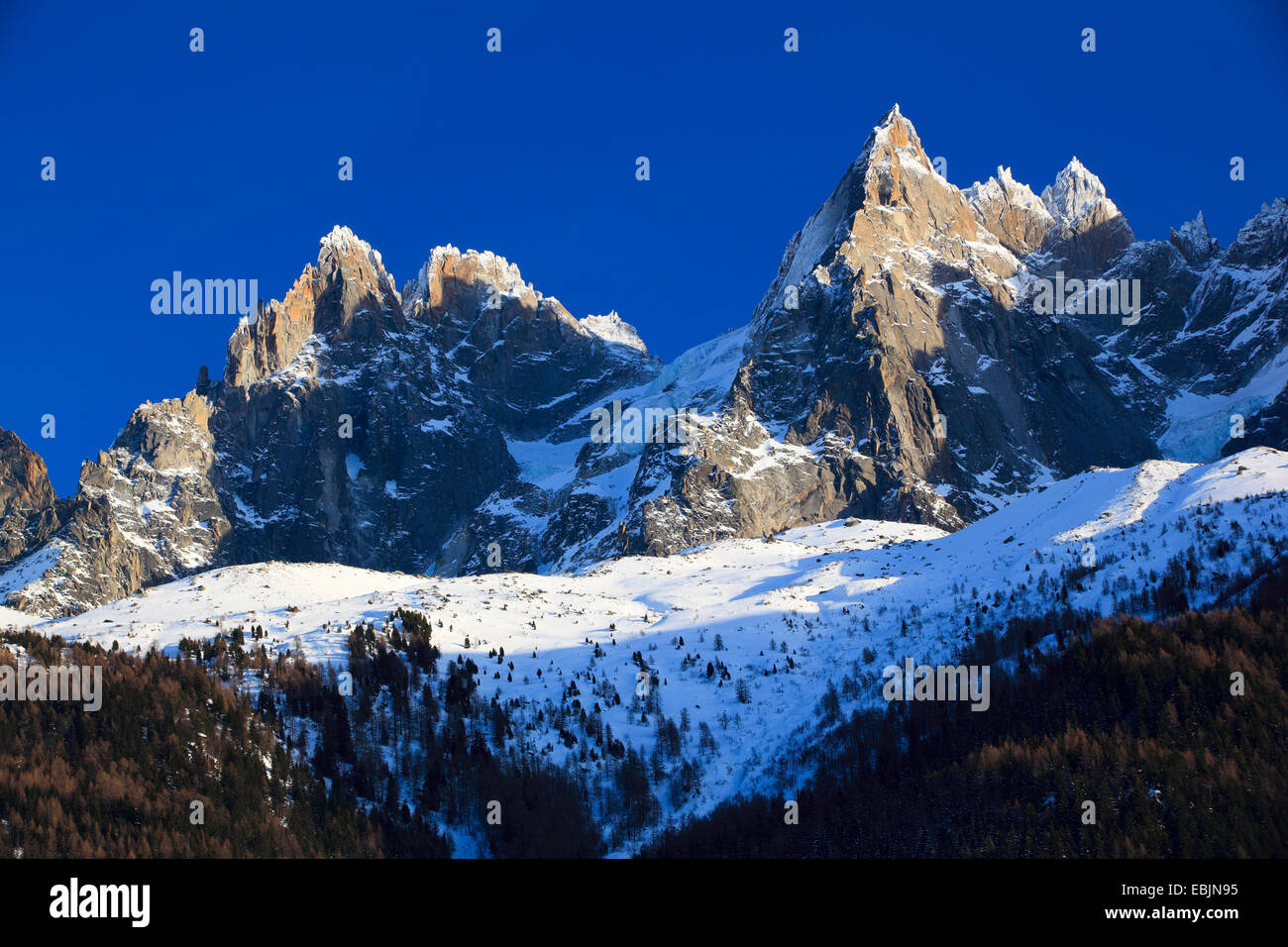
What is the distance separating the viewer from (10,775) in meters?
70.9

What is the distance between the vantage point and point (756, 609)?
385 ft

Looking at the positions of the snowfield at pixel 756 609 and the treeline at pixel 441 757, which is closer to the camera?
the treeline at pixel 441 757

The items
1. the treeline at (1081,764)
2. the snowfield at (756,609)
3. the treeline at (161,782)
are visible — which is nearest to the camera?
the treeline at (1081,764)

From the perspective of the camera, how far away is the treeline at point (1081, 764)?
6444 centimetres

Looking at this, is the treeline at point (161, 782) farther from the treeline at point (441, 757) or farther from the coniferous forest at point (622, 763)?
the treeline at point (441, 757)

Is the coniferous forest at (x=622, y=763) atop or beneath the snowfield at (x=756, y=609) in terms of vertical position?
beneath

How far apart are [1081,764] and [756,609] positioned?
A: 162 feet

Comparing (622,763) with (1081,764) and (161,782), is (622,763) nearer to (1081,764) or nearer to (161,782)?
(161,782)

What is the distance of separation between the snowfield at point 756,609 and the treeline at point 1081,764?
5.77 meters

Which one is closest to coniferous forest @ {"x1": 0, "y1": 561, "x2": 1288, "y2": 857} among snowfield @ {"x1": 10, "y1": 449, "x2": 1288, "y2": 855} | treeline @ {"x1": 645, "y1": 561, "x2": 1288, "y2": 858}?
treeline @ {"x1": 645, "y1": 561, "x2": 1288, "y2": 858}

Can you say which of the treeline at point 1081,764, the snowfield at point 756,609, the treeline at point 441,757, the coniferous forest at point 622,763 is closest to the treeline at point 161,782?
the coniferous forest at point 622,763

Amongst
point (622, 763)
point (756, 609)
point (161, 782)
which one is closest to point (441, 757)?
point (622, 763)

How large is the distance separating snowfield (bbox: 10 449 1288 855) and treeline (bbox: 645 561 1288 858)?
5768 mm
